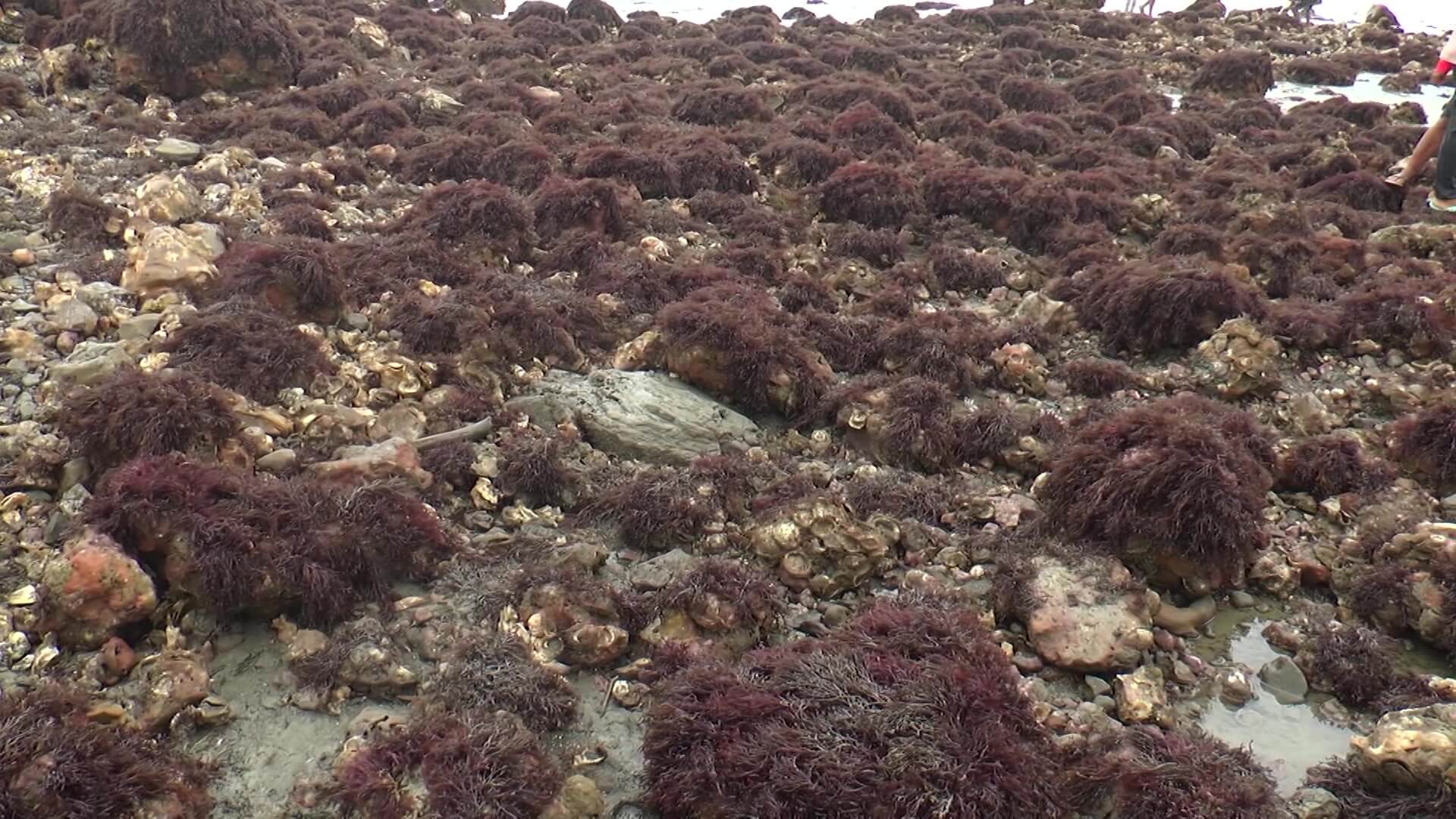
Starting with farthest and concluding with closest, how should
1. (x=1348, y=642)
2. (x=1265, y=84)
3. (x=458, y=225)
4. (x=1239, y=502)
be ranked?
(x=1265, y=84), (x=458, y=225), (x=1239, y=502), (x=1348, y=642)

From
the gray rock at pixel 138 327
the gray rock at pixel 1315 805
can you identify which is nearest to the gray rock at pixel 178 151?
the gray rock at pixel 138 327

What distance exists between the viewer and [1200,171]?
49.3ft

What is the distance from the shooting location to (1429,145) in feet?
38.3

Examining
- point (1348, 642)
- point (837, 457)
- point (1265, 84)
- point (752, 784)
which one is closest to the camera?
point (752, 784)

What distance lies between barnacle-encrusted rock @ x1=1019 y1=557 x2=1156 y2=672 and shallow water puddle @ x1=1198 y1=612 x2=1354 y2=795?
51 centimetres

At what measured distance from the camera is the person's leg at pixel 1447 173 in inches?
392

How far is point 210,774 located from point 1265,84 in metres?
26.2

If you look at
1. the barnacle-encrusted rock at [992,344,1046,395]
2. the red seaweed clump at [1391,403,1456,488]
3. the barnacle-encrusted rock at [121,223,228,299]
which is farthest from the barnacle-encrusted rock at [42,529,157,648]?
the red seaweed clump at [1391,403,1456,488]

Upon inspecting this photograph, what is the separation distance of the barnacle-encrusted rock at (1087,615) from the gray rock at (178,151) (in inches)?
503

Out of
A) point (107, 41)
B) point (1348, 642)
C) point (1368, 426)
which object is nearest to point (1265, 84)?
point (1368, 426)

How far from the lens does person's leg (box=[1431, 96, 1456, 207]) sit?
9969 mm

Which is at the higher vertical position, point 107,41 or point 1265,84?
point 107,41

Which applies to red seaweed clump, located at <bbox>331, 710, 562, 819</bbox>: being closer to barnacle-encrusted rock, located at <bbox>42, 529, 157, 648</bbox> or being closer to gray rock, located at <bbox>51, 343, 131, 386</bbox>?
barnacle-encrusted rock, located at <bbox>42, 529, 157, 648</bbox>

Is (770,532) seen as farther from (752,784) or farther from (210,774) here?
(210,774)
